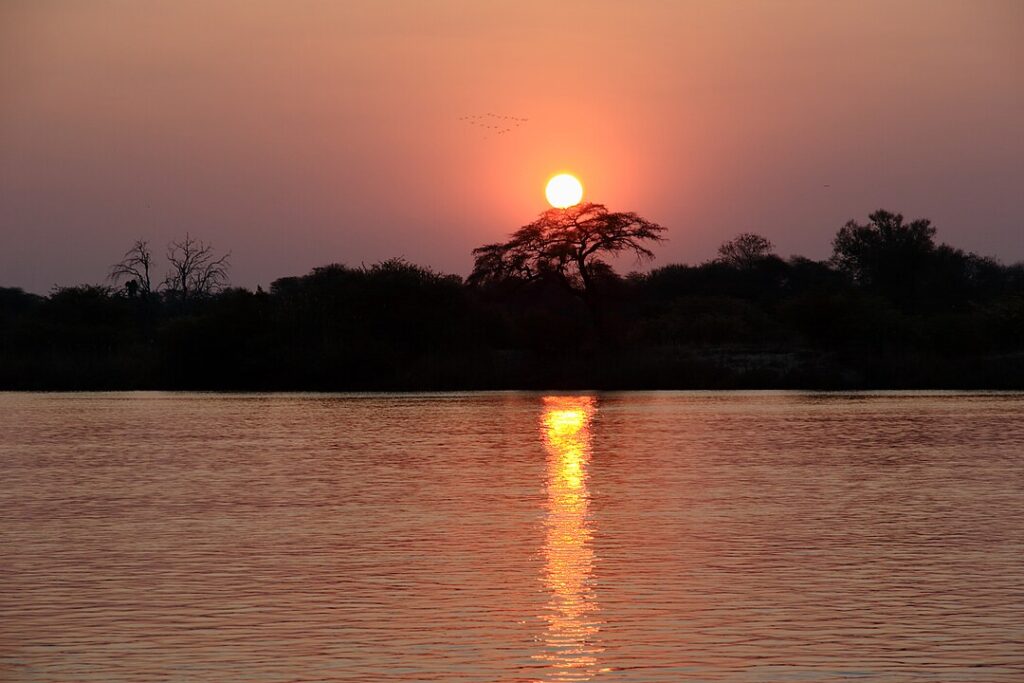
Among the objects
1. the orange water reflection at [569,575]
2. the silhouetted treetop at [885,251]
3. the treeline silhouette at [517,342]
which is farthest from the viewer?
the silhouetted treetop at [885,251]

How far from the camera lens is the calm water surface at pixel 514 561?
1131 centimetres

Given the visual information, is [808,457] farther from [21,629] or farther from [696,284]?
[696,284]

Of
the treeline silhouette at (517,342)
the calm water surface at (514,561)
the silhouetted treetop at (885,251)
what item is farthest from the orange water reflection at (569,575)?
the silhouetted treetop at (885,251)

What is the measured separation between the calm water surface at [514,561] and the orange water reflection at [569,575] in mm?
43

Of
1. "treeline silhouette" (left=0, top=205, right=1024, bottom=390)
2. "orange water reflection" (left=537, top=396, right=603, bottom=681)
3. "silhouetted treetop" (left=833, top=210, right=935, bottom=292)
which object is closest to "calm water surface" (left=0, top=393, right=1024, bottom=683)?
"orange water reflection" (left=537, top=396, right=603, bottom=681)

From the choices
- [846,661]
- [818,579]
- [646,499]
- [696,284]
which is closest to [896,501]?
[646,499]

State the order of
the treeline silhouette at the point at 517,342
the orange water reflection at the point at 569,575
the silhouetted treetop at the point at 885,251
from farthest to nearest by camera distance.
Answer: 1. the silhouetted treetop at the point at 885,251
2. the treeline silhouette at the point at 517,342
3. the orange water reflection at the point at 569,575

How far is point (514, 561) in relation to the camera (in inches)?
635

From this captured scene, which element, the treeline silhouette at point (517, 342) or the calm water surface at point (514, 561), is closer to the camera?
the calm water surface at point (514, 561)

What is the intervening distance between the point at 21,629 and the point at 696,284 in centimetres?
11690

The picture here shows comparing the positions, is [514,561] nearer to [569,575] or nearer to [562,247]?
[569,575]

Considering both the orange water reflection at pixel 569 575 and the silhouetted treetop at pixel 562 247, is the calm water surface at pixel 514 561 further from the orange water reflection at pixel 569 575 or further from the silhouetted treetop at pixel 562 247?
the silhouetted treetop at pixel 562 247

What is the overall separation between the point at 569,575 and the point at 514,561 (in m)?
1.08

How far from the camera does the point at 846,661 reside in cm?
1105
